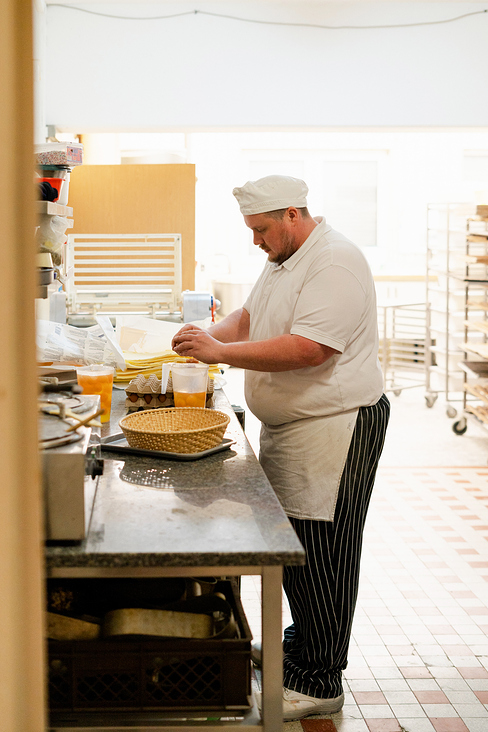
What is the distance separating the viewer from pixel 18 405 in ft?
3.13

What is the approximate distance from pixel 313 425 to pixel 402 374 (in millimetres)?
6513

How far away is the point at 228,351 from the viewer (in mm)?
2109

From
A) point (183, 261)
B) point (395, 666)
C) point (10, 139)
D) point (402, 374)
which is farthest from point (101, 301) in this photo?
point (402, 374)

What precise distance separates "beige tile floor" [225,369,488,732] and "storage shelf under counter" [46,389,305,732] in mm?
911

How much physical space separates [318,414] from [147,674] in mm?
945

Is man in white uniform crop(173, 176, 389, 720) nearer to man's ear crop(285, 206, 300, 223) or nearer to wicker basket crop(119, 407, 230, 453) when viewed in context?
man's ear crop(285, 206, 300, 223)

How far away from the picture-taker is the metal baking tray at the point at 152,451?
1.83 m

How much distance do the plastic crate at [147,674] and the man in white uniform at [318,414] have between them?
0.75m

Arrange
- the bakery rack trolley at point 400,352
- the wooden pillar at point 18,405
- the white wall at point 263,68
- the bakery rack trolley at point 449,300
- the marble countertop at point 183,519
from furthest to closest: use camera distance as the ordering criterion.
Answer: the bakery rack trolley at point 400,352, the bakery rack trolley at point 449,300, the white wall at point 263,68, the marble countertop at point 183,519, the wooden pillar at point 18,405

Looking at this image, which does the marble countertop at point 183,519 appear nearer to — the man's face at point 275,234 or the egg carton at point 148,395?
the egg carton at point 148,395

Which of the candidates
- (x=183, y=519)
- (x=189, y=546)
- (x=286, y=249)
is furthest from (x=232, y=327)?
(x=189, y=546)

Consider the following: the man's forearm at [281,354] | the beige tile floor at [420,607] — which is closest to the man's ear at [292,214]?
the man's forearm at [281,354]

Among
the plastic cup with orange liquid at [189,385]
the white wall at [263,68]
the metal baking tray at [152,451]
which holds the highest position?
the white wall at [263,68]

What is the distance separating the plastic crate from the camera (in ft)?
4.69
